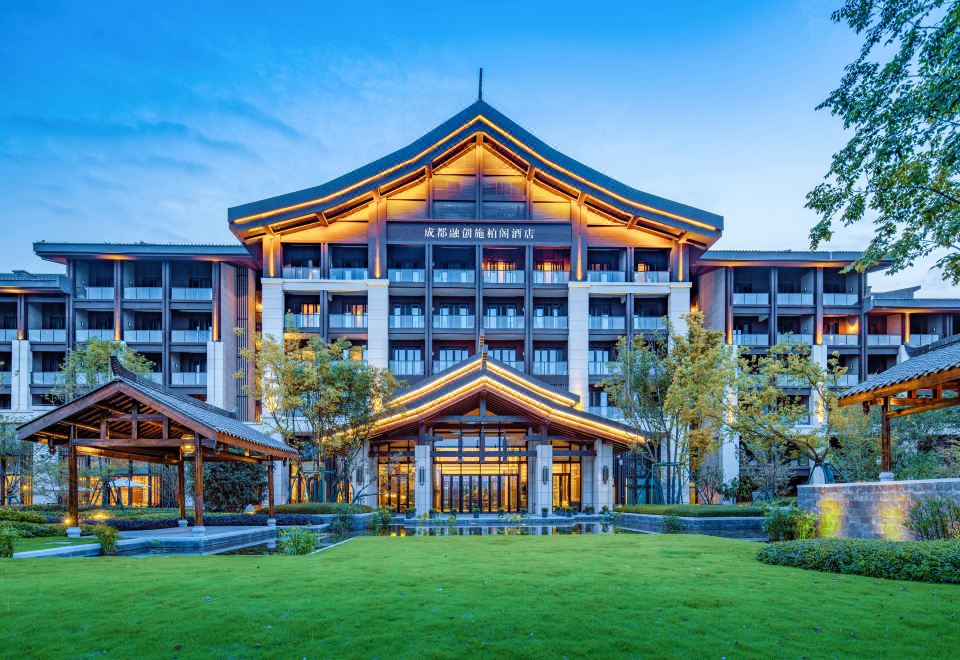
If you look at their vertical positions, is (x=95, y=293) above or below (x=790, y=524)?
above

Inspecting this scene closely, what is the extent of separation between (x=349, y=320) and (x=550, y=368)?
11666 mm

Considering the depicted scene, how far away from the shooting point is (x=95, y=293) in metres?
41.3

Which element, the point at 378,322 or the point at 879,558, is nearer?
the point at 879,558

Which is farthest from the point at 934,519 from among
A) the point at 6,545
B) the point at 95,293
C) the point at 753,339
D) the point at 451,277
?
the point at 95,293

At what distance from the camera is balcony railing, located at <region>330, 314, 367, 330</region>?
39938mm

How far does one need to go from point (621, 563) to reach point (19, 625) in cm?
922

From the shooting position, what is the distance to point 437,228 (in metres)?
40.8

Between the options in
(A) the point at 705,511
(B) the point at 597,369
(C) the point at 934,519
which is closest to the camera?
(C) the point at 934,519

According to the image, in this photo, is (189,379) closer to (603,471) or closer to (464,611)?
(603,471)

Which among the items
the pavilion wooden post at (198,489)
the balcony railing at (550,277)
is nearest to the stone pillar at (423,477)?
the balcony railing at (550,277)

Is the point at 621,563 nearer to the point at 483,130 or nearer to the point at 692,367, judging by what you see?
the point at 692,367

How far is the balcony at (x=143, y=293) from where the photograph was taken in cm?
4125

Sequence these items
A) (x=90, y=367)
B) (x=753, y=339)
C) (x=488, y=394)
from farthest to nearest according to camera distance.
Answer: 1. (x=753, y=339)
2. (x=90, y=367)
3. (x=488, y=394)

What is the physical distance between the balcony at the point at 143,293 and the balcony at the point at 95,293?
94 centimetres
